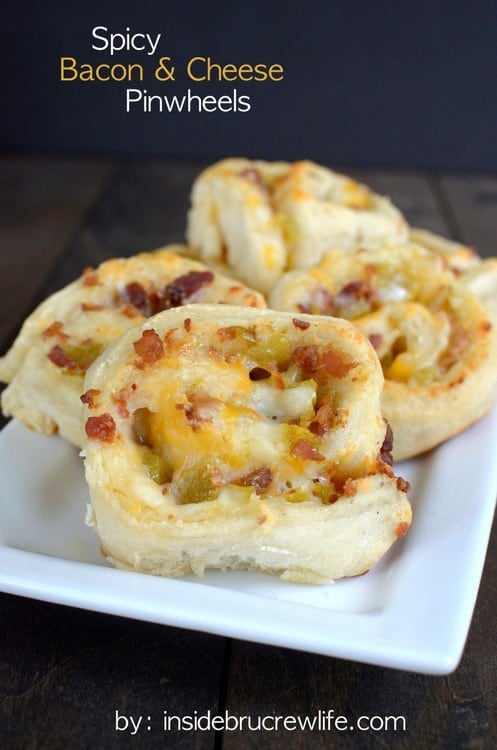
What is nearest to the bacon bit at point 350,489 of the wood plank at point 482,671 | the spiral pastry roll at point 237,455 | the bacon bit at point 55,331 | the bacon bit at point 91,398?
the spiral pastry roll at point 237,455

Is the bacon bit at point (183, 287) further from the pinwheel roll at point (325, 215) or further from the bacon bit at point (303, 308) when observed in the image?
the pinwheel roll at point (325, 215)

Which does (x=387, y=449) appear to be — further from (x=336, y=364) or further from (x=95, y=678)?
(x=95, y=678)

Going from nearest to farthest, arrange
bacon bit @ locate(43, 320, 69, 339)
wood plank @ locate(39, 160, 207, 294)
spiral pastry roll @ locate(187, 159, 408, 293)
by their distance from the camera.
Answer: bacon bit @ locate(43, 320, 69, 339), spiral pastry roll @ locate(187, 159, 408, 293), wood plank @ locate(39, 160, 207, 294)

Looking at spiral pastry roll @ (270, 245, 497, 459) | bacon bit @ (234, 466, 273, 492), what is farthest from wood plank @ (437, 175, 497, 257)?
bacon bit @ (234, 466, 273, 492)

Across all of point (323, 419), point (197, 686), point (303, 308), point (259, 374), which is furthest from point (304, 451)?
point (303, 308)

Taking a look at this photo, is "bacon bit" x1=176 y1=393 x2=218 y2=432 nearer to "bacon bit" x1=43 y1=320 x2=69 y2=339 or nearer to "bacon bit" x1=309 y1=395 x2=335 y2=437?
"bacon bit" x1=309 y1=395 x2=335 y2=437

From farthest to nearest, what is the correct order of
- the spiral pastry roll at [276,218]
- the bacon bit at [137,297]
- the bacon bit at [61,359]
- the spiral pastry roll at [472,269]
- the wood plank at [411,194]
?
the wood plank at [411,194], the spiral pastry roll at [276,218], the spiral pastry roll at [472,269], the bacon bit at [137,297], the bacon bit at [61,359]
